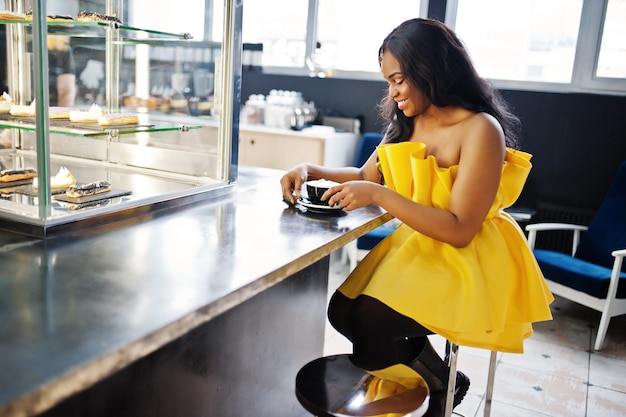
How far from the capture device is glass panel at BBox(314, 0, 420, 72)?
459 centimetres

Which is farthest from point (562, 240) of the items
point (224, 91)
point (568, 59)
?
point (224, 91)

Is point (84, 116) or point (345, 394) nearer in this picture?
point (345, 394)

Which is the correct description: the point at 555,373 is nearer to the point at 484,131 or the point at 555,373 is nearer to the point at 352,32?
the point at 484,131

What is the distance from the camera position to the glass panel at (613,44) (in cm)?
374

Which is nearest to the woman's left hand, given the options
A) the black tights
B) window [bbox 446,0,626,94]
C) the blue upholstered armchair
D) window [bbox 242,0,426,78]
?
the black tights

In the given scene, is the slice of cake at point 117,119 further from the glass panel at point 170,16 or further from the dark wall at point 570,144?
the dark wall at point 570,144

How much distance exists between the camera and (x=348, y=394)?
4.09ft

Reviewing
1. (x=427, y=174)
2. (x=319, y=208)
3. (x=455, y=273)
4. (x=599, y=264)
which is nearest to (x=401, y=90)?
(x=427, y=174)

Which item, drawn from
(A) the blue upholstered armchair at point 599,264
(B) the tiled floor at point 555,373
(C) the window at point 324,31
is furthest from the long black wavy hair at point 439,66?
(C) the window at point 324,31

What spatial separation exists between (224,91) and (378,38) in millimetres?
3148

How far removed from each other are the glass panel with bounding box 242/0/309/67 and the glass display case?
2774 mm

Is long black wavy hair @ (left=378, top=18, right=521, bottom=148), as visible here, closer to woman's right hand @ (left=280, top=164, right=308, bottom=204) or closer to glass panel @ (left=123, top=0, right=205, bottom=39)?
woman's right hand @ (left=280, top=164, right=308, bottom=204)

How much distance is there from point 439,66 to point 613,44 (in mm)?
2852

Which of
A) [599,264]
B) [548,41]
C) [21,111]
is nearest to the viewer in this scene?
[21,111]
